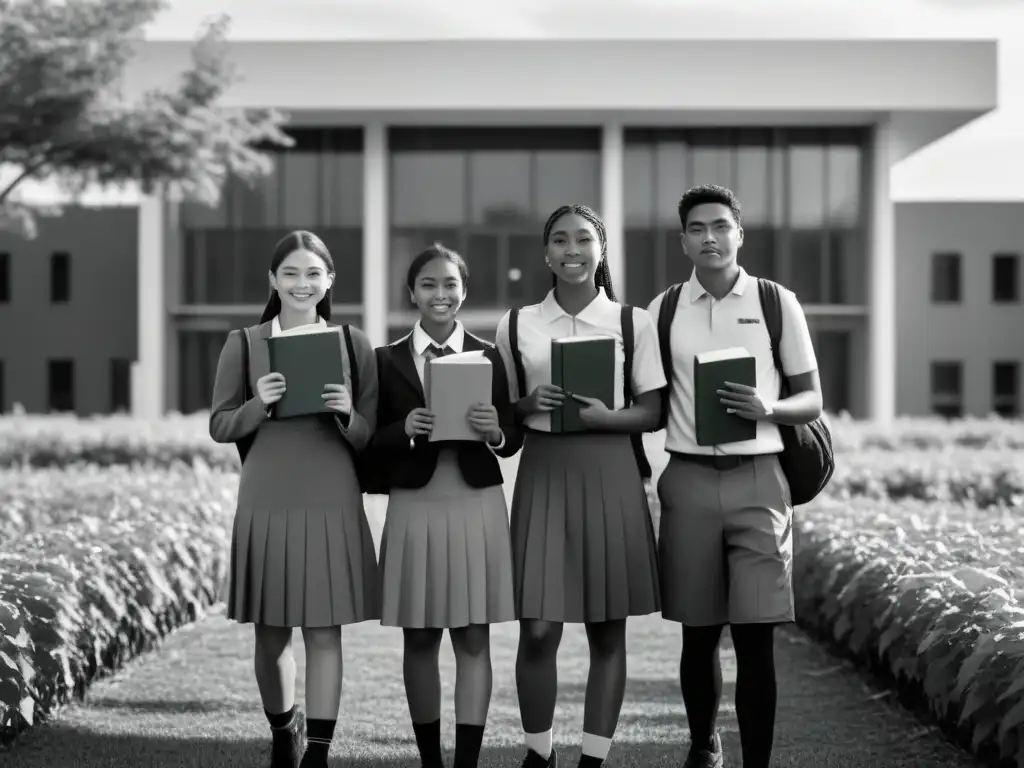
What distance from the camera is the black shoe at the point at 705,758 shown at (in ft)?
14.3

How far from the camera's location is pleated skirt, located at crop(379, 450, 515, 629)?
409 cm

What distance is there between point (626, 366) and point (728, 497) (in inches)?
21.6

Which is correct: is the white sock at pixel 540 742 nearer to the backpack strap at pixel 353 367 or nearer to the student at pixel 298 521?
the student at pixel 298 521

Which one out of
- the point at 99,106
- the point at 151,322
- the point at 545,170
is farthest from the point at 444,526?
the point at 151,322

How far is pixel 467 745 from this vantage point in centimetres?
409

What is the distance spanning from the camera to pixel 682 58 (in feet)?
73.6

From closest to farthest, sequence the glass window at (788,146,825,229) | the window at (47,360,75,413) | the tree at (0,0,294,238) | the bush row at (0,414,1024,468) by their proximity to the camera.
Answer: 1. the tree at (0,0,294,238)
2. the bush row at (0,414,1024,468)
3. the glass window at (788,146,825,229)
4. the window at (47,360,75,413)

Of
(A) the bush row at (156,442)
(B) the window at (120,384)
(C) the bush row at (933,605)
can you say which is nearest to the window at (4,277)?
(B) the window at (120,384)

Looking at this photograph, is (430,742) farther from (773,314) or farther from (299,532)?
(773,314)

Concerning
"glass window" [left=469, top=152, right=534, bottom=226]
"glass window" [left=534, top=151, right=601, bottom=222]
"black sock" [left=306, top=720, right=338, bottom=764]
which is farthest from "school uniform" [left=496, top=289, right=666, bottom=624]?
"glass window" [left=534, top=151, right=601, bottom=222]

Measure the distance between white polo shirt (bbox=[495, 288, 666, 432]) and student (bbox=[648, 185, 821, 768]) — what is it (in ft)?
0.37

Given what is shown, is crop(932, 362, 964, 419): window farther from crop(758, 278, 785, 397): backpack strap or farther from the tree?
crop(758, 278, 785, 397): backpack strap

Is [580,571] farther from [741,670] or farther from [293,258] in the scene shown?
[293,258]

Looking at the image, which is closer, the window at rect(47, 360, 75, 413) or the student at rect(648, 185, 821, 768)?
the student at rect(648, 185, 821, 768)
